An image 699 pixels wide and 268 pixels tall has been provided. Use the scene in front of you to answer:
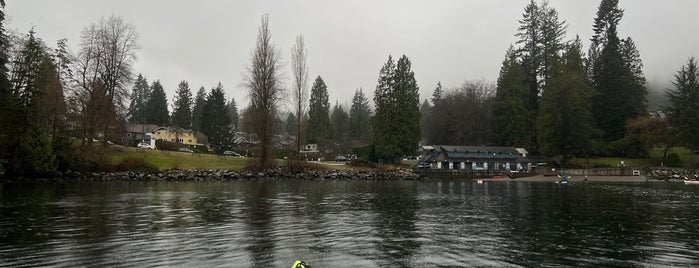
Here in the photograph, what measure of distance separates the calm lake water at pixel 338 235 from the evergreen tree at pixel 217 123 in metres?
70.0

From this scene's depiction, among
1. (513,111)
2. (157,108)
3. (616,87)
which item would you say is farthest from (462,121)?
(157,108)

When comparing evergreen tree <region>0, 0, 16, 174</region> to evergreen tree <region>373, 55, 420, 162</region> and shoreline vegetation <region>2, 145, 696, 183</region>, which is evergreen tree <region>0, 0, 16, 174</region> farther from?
evergreen tree <region>373, 55, 420, 162</region>

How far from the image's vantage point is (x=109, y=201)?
90.4ft

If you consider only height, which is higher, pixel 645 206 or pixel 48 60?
pixel 48 60

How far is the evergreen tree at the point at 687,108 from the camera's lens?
72.9 m

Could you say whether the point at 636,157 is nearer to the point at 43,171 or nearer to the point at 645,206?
the point at 645,206

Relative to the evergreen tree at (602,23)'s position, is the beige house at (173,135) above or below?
below

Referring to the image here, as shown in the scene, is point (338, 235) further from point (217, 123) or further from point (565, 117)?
point (217, 123)

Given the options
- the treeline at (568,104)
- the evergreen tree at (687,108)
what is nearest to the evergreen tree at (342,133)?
the treeline at (568,104)

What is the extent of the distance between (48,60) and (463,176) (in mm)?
61347

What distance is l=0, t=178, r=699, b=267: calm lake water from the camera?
1211cm

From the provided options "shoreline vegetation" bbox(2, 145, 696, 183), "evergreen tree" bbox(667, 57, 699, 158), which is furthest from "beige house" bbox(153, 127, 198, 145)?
"evergreen tree" bbox(667, 57, 699, 158)

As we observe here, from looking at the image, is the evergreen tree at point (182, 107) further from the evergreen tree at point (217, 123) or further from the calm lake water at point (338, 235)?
the calm lake water at point (338, 235)

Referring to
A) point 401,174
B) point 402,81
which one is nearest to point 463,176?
point 401,174
